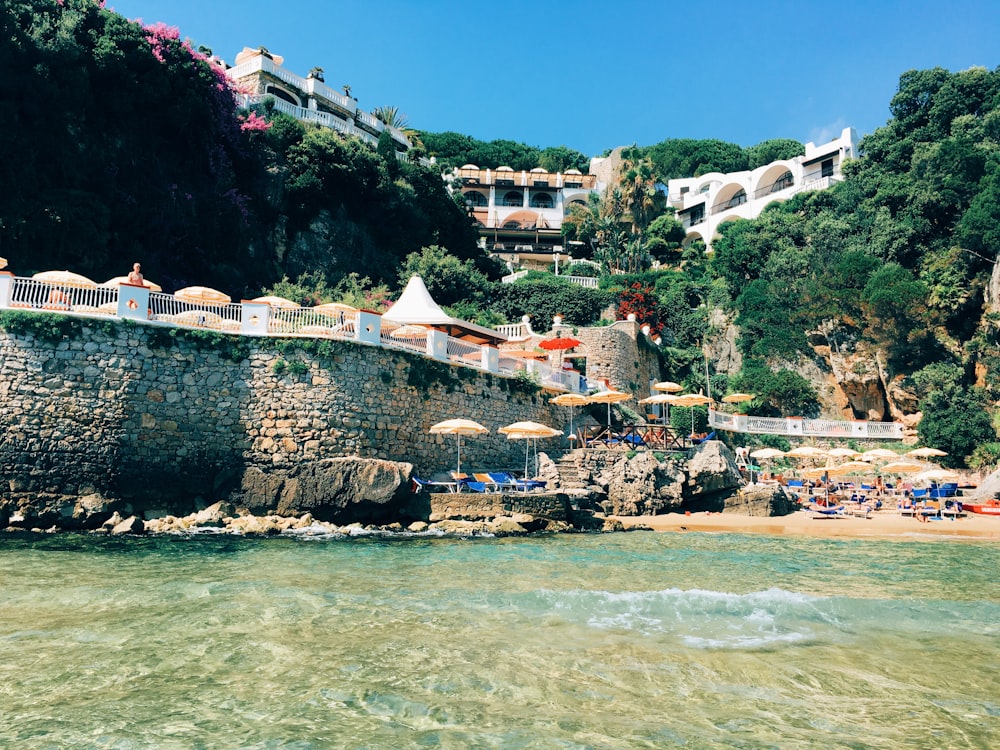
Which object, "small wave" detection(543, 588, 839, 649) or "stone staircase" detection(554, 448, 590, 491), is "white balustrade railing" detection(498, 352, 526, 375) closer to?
"stone staircase" detection(554, 448, 590, 491)

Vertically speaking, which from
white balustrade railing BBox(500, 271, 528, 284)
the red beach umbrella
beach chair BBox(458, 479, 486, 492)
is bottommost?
beach chair BBox(458, 479, 486, 492)

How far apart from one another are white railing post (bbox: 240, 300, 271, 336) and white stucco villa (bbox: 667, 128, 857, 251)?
4401 cm

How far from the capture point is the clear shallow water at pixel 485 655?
473 cm

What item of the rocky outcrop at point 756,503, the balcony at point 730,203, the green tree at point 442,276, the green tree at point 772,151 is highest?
the green tree at point 772,151

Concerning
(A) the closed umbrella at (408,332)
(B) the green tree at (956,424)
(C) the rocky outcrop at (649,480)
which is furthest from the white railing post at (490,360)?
(B) the green tree at (956,424)

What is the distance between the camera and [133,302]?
16.0m

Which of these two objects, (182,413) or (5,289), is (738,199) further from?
(5,289)

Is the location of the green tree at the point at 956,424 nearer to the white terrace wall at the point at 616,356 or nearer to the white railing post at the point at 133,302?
the white terrace wall at the point at 616,356

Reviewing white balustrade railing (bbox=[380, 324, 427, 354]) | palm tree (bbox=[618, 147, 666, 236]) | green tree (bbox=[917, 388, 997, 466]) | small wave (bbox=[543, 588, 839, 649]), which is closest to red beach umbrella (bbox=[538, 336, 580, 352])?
white balustrade railing (bbox=[380, 324, 427, 354])

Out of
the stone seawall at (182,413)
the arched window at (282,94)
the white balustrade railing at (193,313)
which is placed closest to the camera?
the stone seawall at (182,413)

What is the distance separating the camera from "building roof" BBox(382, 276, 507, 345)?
885 inches

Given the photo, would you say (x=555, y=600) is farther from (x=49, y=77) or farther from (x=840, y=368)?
(x=840, y=368)

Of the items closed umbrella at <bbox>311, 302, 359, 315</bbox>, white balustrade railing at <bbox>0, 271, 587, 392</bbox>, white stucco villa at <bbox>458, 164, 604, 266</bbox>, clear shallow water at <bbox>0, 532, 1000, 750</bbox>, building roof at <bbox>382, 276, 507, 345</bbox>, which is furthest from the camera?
white stucco villa at <bbox>458, 164, 604, 266</bbox>

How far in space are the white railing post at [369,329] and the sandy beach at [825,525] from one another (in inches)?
303
